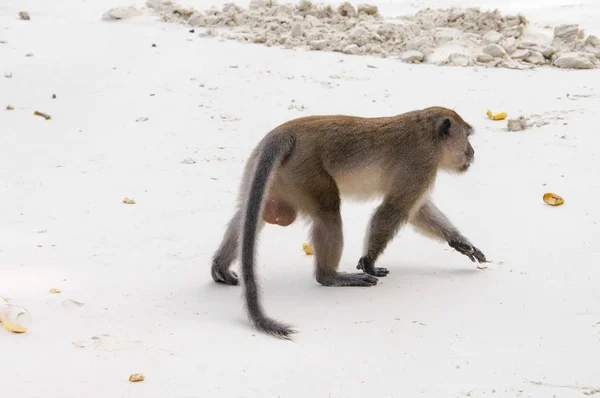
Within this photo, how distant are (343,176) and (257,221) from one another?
86cm

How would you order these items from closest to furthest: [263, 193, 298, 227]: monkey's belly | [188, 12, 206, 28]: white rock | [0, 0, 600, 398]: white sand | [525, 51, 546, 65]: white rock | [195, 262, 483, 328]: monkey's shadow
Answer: [0, 0, 600, 398]: white sand < [195, 262, 483, 328]: monkey's shadow < [263, 193, 298, 227]: monkey's belly < [525, 51, 546, 65]: white rock < [188, 12, 206, 28]: white rock

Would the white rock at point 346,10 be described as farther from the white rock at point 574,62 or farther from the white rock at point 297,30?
the white rock at point 574,62

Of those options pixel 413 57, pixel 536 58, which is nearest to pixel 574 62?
pixel 536 58

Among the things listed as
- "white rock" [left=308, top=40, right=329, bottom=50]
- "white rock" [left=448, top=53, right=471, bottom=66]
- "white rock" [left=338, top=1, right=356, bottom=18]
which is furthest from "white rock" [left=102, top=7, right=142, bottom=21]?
"white rock" [left=448, top=53, right=471, bottom=66]

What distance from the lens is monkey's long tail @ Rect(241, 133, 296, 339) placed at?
207 inches

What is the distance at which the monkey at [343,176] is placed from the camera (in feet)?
19.9

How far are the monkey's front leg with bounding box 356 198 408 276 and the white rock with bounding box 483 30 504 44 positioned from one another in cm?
626

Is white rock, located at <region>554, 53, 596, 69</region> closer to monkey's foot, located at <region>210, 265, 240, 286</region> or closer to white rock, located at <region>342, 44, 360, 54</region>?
white rock, located at <region>342, 44, 360, 54</region>

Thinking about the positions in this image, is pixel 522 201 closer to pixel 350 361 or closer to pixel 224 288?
pixel 224 288

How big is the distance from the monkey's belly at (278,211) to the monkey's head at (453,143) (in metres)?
1.20

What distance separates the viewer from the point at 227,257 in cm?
626

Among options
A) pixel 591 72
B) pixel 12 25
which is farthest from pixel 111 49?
pixel 591 72

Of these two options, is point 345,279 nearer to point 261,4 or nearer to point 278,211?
point 278,211

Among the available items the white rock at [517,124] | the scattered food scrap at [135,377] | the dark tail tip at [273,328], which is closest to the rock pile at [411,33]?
the white rock at [517,124]
